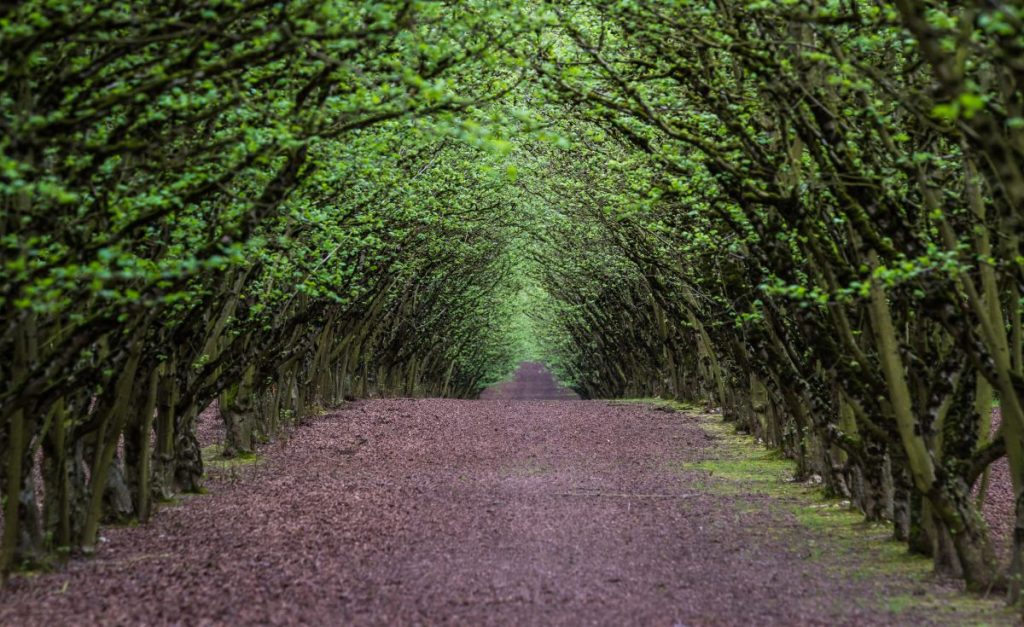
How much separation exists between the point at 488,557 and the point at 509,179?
17.0ft

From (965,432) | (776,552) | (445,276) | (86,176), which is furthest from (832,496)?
(445,276)

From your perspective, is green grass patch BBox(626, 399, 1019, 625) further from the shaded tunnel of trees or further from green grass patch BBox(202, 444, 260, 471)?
green grass patch BBox(202, 444, 260, 471)

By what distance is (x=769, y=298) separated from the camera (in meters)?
16.4

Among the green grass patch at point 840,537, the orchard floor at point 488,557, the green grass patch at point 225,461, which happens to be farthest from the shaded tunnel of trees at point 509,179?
the green grass patch at point 225,461

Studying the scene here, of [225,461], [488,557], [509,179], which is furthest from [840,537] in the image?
[225,461]

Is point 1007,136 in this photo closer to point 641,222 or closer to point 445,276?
point 641,222

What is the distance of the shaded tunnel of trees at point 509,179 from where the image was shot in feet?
32.1

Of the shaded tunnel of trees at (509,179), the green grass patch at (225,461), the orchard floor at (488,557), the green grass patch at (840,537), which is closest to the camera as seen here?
the shaded tunnel of trees at (509,179)

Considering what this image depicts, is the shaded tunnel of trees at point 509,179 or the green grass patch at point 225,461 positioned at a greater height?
the shaded tunnel of trees at point 509,179

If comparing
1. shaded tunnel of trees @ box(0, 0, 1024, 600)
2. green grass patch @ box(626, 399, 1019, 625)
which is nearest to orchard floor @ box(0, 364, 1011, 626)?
green grass patch @ box(626, 399, 1019, 625)

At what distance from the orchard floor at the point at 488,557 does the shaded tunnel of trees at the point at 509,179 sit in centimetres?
101

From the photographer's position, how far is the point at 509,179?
15203 mm

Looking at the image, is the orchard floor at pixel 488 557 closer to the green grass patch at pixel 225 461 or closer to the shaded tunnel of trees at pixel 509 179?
the green grass patch at pixel 225 461

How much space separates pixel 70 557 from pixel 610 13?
10126 mm
